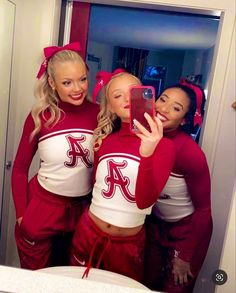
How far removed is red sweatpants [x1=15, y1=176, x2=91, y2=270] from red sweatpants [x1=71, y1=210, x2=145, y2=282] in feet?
0.15

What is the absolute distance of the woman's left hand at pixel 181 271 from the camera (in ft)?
2.32

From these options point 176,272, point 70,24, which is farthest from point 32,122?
point 176,272

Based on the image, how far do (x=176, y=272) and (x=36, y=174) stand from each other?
1.44 feet

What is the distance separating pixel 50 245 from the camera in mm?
773

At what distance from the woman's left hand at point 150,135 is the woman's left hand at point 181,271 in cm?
33

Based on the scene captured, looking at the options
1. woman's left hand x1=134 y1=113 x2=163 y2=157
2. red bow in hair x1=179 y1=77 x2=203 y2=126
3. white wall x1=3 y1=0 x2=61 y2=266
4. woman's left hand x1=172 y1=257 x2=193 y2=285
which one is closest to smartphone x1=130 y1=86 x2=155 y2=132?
woman's left hand x1=134 y1=113 x2=163 y2=157

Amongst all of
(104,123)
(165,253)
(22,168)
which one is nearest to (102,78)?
(104,123)

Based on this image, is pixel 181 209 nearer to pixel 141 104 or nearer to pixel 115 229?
pixel 115 229

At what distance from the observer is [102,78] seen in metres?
0.65

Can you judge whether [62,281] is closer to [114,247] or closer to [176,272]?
[114,247]

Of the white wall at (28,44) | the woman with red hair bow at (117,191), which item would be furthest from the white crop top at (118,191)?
the white wall at (28,44)

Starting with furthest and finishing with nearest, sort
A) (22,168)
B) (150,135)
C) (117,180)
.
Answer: (22,168) < (117,180) < (150,135)

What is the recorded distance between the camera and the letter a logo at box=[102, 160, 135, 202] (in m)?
0.64

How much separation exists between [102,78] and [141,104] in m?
0.15
